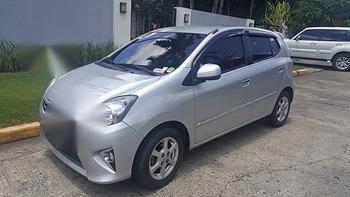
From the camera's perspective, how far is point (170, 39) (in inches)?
182

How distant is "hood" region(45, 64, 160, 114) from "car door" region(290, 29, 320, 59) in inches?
480

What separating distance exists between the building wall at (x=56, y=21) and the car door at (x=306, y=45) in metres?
8.26

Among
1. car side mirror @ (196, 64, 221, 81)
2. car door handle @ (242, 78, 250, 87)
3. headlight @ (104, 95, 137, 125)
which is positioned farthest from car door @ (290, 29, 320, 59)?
headlight @ (104, 95, 137, 125)

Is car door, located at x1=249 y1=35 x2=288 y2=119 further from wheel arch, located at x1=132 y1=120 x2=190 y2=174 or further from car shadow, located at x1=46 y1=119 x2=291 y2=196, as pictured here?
wheel arch, located at x1=132 y1=120 x2=190 y2=174

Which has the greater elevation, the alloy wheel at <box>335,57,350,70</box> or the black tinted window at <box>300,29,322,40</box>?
the black tinted window at <box>300,29,322,40</box>

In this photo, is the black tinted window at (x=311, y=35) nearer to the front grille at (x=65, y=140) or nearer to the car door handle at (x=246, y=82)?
the car door handle at (x=246, y=82)

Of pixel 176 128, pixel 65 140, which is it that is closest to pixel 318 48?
pixel 176 128

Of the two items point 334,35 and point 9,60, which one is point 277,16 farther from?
point 9,60

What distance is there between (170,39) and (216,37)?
597mm

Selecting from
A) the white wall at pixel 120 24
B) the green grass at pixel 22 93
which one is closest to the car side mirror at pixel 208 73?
the green grass at pixel 22 93

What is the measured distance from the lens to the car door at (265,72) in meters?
5.01

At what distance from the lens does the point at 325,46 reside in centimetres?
1423

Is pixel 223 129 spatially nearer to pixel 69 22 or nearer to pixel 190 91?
pixel 190 91

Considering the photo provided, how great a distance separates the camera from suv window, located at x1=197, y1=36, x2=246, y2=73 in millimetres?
4290
